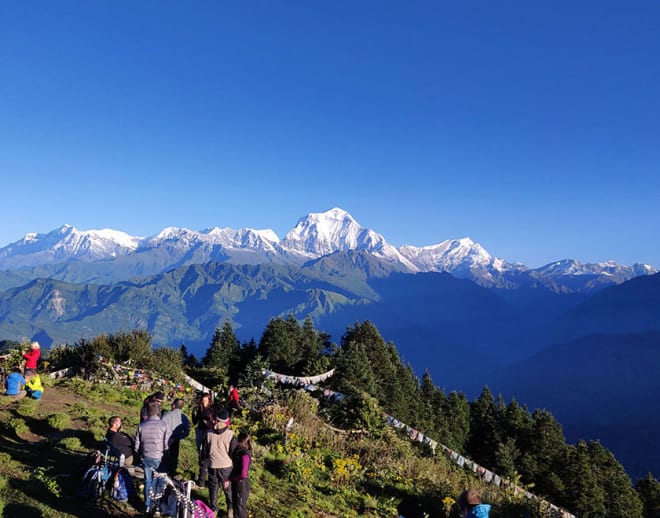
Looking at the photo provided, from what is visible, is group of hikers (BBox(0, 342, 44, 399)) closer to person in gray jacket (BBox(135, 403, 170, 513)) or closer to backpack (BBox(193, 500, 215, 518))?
person in gray jacket (BBox(135, 403, 170, 513))

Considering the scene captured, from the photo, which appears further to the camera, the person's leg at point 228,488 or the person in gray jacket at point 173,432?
the person in gray jacket at point 173,432

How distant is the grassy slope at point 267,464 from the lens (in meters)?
8.14

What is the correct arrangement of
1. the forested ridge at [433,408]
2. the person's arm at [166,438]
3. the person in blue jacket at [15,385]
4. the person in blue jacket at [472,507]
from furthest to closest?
the forested ridge at [433,408] → the person in blue jacket at [15,385] → the person's arm at [166,438] → the person in blue jacket at [472,507]

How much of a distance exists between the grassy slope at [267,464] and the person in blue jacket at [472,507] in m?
3.90

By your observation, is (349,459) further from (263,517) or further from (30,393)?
(30,393)

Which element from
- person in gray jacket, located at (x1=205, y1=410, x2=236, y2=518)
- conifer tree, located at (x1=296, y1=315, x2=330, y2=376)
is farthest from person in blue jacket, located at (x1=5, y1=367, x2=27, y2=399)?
conifer tree, located at (x1=296, y1=315, x2=330, y2=376)

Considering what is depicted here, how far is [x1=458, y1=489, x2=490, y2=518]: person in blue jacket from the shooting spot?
260 inches

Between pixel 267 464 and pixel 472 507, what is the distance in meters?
6.77

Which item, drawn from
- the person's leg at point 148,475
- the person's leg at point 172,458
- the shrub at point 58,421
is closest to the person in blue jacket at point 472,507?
the person's leg at point 148,475

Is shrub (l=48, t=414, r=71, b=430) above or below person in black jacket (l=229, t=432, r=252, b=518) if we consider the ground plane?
below

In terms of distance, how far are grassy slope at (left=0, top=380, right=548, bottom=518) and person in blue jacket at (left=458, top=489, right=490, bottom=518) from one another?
390 cm

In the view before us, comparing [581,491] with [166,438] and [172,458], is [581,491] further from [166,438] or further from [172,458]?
[166,438]

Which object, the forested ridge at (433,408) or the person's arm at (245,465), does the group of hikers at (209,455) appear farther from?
the forested ridge at (433,408)

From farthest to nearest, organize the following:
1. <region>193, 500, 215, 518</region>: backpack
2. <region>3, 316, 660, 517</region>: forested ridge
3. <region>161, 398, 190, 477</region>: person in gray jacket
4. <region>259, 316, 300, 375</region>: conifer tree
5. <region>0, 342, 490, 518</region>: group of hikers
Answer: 1. <region>259, 316, 300, 375</region>: conifer tree
2. <region>3, 316, 660, 517</region>: forested ridge
3. <region>161, 398, 190, 477</region>: person in gray jacket
4. <region>0, 342, 490, 518</region>: group of hikers
5. <region>193, 500, 215, 518</region>: backpack
